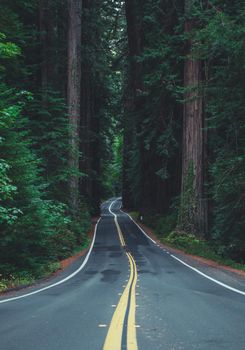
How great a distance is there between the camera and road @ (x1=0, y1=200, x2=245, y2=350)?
220 inches

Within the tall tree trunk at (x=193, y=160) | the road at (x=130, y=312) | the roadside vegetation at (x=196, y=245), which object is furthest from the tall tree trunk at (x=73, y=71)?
the road at (x=130, y=312)

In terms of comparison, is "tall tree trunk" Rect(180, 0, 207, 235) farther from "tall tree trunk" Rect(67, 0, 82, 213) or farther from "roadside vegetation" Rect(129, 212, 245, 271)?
"tall tree trunk" Rect(67, 0, 82, 213)

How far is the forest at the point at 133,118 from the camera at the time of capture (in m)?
15.4

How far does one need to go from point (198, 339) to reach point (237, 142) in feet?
48.9

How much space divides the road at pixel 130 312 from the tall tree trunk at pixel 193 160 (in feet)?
30.9

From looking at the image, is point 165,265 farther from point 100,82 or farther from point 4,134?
point 100,82

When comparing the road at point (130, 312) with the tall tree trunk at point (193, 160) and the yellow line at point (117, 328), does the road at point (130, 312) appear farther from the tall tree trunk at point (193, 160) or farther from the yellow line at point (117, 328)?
the tall tree trunk at point (193, 160)

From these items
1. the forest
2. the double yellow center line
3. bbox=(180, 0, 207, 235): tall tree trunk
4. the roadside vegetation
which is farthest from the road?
bbox=(180, 0, 207, 235): tall tree trunk

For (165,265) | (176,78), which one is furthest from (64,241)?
(176,78)

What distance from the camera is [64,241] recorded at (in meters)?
23.3

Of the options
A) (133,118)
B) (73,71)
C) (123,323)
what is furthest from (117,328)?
(133,118)

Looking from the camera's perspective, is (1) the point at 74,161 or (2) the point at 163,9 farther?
(2) the point at 163,9

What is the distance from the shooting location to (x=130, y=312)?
7.57 m

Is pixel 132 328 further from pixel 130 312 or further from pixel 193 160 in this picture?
pixel 193 160
